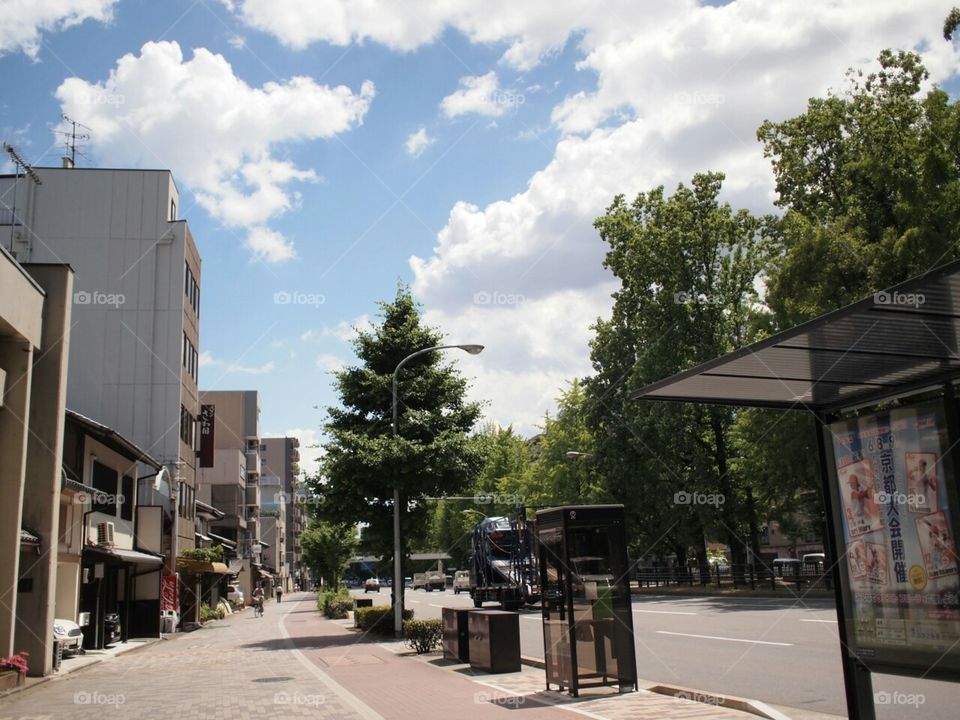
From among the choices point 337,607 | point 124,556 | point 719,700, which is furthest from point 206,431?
point 719,700

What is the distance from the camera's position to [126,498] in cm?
3162

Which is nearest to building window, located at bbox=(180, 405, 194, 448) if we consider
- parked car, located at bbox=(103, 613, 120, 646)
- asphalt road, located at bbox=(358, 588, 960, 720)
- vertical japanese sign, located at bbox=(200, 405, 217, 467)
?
vertical japanese sign, located at bbox=(200, 405, 217, 467)

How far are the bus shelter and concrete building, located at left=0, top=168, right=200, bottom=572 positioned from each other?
36.1 meters

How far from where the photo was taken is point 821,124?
34000mm

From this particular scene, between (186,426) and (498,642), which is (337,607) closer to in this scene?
(186,426)

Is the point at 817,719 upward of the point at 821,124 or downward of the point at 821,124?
downward

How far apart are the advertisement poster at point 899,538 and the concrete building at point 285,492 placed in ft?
363

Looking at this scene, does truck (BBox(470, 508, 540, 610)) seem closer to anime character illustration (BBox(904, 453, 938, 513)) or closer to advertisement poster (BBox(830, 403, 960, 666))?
advertisement poster (BBox(830, 403, 960, 666))

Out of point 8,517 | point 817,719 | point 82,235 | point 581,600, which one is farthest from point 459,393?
point 82,235

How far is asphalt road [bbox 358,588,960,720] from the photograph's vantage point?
34.0ft

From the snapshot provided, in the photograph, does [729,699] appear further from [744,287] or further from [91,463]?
[744,287]

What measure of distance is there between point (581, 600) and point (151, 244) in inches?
1433

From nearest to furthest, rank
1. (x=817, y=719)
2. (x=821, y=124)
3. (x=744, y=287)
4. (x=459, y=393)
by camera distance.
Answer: (x=817, y=719), (x=459, y=393), (x=821, y=124), (x=744, y=287)

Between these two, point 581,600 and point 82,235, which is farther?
point 82,235
